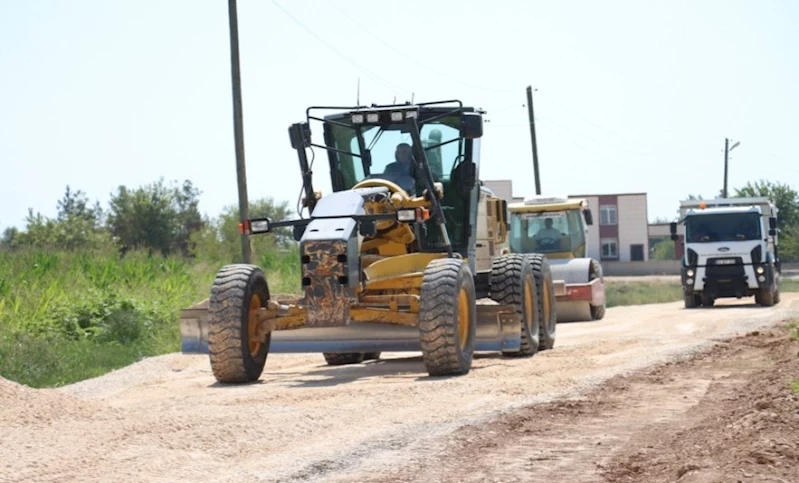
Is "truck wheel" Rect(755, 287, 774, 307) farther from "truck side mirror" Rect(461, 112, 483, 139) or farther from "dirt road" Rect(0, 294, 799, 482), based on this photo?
"truck side mirror" Rect(461, 112, 483, 139)

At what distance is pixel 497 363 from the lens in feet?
51.5

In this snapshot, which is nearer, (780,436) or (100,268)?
(780,436)

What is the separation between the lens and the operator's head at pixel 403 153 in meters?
16.0

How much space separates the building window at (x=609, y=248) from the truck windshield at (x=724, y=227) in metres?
63.9

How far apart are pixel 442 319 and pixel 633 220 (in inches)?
3254

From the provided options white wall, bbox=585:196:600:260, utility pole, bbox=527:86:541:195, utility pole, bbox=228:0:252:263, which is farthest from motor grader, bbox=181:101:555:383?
white wall, bbox=585:196:600:260

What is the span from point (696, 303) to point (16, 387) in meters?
Result: 23.1

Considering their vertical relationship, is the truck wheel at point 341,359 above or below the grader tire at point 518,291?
below

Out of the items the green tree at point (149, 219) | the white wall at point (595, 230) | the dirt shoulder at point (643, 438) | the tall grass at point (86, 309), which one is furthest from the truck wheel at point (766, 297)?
the white wall at point (595, 230)

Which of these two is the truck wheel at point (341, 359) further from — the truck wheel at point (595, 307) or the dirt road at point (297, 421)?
the truck wheel at point (595, 307)

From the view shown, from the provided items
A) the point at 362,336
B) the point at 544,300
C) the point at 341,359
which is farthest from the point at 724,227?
the point at 362,336

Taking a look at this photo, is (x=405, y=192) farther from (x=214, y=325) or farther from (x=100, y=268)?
(x=100, y=268)

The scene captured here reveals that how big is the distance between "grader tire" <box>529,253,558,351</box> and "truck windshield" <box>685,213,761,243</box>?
13097mm

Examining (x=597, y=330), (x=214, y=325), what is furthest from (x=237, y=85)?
(x=214, y=325)
